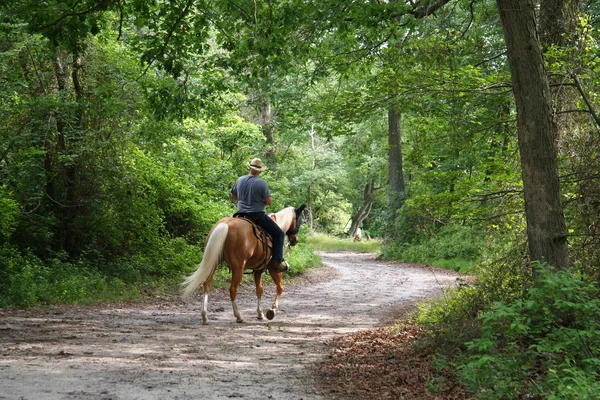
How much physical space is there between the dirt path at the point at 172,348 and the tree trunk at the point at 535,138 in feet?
10.3

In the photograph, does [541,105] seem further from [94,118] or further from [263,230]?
[94,118]

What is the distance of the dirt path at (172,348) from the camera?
570 cm

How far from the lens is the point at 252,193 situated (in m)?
11.1

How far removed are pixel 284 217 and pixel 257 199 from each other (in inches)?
52.6

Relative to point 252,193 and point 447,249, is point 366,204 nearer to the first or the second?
point 447,249

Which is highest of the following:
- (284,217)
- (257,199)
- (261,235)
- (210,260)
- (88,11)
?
(88,11)

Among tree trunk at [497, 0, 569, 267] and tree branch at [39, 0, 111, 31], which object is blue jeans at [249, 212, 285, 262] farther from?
tree trunk at [497, 0, 569, 267]

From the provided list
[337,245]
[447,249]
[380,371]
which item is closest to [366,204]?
[337,245]

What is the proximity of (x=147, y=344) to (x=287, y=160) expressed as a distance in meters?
35.9

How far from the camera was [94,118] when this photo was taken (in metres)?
15.4

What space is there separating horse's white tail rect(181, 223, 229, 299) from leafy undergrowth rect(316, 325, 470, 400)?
2.64 metres

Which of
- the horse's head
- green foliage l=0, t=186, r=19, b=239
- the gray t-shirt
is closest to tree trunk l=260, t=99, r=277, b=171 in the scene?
the horse's head

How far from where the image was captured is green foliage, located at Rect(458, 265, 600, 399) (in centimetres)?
489

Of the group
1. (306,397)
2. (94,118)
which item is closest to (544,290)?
(306,397)
